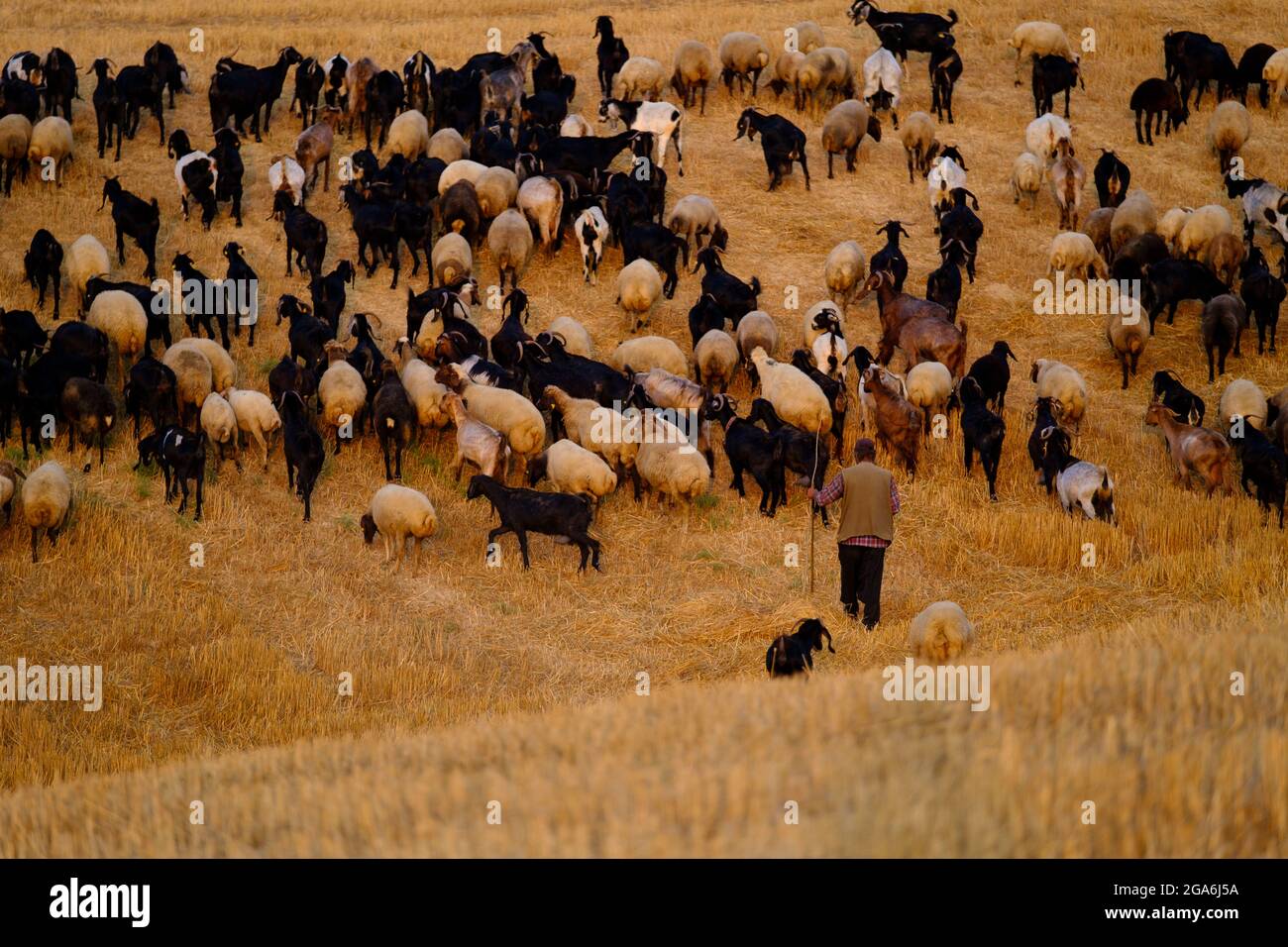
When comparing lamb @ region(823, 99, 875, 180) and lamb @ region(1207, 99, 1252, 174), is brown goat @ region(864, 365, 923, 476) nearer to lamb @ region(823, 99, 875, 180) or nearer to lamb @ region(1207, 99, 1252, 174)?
lamb @ region(823, 99, 875, 180)

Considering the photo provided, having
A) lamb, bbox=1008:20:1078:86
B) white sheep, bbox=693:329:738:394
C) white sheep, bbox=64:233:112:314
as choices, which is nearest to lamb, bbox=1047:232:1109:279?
white sheep, bbox=693:329:738:394

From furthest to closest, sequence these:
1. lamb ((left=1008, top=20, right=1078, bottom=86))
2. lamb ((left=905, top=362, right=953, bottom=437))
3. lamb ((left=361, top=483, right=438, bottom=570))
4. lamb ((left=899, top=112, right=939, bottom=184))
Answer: lamb ((left=1008, top=20, right=1078, bottom=86)) → lamb ((left=899, top=112, right=939, bottom=184)) → lamb ((left=905, top=362, right=953, bottom=437)) → lamb ((left=361, top=483, right=438, bottom=570))

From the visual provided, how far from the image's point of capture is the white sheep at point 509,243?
18.9 meters

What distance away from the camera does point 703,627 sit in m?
12.7

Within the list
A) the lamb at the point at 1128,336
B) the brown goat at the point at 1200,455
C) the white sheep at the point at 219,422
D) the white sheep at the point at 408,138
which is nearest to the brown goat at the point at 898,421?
the brown goat at the point at 1200,455

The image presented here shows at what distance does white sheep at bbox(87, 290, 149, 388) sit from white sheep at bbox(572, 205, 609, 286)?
18.7ft

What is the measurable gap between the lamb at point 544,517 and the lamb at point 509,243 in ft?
18.4

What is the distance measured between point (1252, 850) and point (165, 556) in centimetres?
1037

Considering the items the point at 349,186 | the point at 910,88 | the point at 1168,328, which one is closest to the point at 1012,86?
the point at 910,88

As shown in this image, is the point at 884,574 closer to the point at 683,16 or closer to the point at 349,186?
the point at 349,186

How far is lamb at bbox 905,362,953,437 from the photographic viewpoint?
52.7 ft

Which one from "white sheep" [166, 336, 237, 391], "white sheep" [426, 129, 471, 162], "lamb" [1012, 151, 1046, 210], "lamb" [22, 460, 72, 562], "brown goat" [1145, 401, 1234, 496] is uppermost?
"white sheep" [426, 129, 471, 162]

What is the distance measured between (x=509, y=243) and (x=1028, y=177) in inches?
329
